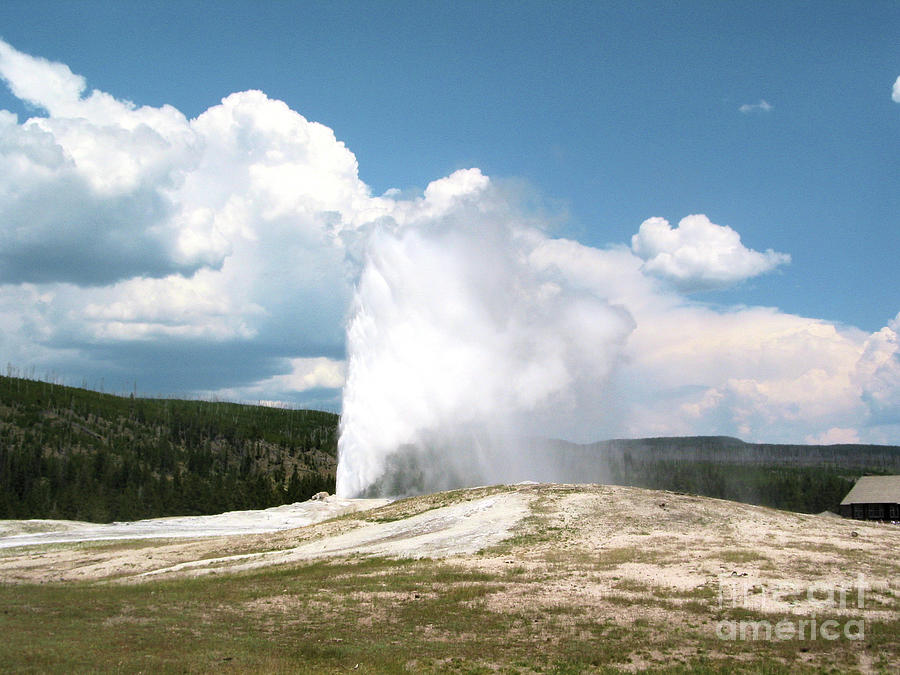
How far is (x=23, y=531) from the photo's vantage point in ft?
201

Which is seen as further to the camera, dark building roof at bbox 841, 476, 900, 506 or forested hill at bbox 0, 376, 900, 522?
forested hill at bbox 0, 376, 900, 522

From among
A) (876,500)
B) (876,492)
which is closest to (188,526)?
(876,500)

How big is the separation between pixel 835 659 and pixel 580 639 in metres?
6.30

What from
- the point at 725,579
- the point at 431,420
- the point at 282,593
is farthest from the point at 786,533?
the point at 431,420

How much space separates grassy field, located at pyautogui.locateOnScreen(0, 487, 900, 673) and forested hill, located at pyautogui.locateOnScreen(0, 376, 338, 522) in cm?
7470

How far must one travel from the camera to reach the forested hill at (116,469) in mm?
107312

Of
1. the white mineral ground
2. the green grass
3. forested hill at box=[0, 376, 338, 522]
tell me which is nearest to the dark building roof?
the white mineral ground

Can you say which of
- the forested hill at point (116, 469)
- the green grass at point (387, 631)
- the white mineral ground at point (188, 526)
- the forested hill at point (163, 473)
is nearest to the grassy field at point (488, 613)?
the green grass at point (387, 631)

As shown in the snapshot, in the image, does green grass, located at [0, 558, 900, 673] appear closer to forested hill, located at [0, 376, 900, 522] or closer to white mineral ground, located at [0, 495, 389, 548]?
white mineral ground, located at [0, 495, 389, 548]

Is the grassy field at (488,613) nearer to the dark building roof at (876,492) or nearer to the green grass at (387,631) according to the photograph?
the green grass at (387,631)

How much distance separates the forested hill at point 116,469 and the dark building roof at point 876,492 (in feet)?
232

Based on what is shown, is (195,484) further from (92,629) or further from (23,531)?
(92,629)

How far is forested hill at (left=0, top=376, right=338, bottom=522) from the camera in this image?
352 feet

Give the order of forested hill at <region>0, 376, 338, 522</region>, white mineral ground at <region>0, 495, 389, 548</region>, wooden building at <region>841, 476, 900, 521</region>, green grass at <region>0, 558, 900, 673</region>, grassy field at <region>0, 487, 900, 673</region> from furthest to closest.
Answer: forested hill at <region>0, 376, 338, 522</region>, wooden building at <region>841, 476, 900, 521</region>, white mineral ground at <region>0, 495, 389, 548</region>, grassy field at <region>0, 487, 900, 673</region>, green grass at <region>0, 558, 900, 673</region>
